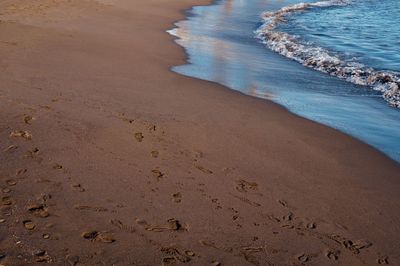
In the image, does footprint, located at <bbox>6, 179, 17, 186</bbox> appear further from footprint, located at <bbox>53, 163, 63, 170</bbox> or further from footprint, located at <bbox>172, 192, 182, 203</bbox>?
footprint, located at <bbox>172, 192, 182, 203</bbox>

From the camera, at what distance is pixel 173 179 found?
4281 millimetres

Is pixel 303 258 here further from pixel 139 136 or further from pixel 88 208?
pixel 139 136

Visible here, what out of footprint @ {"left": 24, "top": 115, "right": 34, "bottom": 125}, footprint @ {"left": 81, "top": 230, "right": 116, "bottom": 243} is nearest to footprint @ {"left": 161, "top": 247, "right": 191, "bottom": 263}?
footprint @ {"left": 81, "top": 230, "right": 116, "bottom": 243}

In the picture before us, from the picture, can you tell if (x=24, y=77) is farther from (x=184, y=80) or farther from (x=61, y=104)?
(x=184, y=80)

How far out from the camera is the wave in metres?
8.75

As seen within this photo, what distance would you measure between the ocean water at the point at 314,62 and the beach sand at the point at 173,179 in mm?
710

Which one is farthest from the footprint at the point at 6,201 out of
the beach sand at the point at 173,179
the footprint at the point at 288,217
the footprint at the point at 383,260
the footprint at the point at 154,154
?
the footprint at the point at 383,260

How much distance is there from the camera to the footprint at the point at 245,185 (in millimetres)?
4262

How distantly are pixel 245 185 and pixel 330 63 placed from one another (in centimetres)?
700

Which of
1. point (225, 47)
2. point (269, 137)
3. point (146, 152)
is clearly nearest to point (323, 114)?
point (269, 137)

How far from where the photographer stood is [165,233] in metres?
3.45

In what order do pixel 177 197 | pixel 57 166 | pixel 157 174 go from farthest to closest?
pixel 157 174, pixel 57 166, pixel 177 197

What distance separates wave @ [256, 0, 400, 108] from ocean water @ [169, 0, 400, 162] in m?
0.02

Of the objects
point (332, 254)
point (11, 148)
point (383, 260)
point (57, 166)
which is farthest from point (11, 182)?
point (383, 260)
